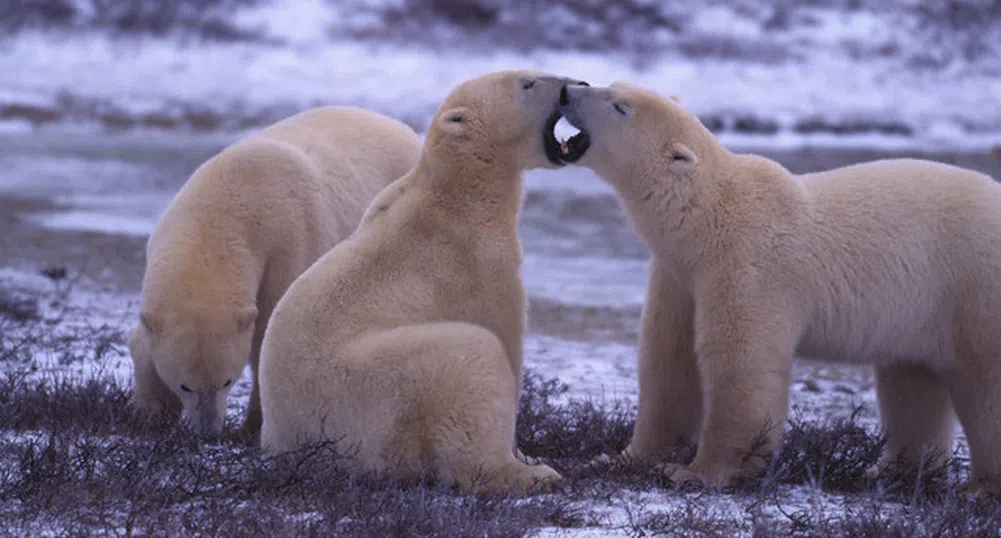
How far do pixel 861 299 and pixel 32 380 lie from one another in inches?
133

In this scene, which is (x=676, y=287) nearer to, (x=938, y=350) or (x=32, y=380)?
(x=938, y=350)

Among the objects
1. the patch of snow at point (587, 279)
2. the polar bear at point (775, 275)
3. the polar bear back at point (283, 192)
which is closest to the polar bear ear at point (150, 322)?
the polar bear back at point (283, 192)

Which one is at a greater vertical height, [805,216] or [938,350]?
A: [805,216]

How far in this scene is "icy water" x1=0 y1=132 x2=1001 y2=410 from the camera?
716 cm

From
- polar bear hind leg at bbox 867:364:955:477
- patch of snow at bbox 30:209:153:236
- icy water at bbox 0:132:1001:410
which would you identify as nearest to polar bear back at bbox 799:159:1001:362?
polar bear hind leg at bbox 867:364:955:477

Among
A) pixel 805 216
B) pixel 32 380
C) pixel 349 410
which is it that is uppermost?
pixel 805 216

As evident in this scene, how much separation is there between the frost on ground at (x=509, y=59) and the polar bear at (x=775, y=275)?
50.5 feet

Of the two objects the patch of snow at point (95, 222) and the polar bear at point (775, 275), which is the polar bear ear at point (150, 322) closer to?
the polar bear at point (775, 275)

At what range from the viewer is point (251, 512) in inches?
147

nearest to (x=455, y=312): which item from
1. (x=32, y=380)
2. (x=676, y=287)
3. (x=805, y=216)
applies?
(x=676, y=287)

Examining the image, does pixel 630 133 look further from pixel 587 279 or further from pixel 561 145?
pixel 587 279

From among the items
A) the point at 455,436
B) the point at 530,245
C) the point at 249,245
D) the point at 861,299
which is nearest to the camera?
the point at 455,436

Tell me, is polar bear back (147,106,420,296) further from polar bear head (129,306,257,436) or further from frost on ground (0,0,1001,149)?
frost on ground (0,0,1001,149)

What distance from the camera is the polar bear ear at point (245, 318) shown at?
5.05m
